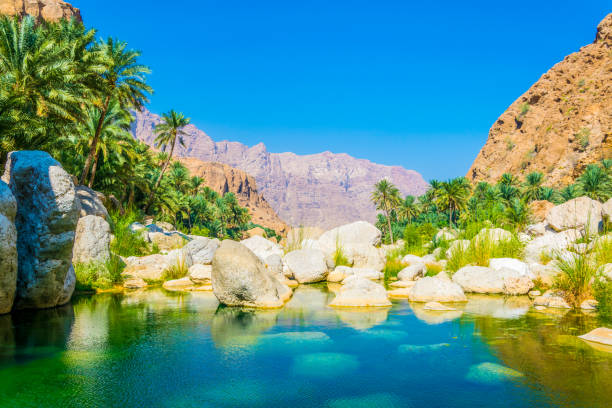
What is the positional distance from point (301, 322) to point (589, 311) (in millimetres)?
5935

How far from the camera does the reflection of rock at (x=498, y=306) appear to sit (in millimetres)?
8617

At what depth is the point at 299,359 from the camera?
18.6ft

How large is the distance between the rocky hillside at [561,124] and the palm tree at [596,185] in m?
25.4

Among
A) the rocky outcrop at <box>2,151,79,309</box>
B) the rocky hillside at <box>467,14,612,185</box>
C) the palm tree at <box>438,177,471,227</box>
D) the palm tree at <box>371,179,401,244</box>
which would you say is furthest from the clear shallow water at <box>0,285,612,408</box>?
the rocky hillside at <box>467,14,612,185</box>

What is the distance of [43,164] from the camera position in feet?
26.6

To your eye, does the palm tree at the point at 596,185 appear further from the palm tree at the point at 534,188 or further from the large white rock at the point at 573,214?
the large white rock at the point at 573,214

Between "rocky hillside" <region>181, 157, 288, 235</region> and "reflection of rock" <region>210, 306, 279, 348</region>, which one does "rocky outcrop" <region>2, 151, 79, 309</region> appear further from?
"rocky hillside" <region>181, 157, 288, 235</region>

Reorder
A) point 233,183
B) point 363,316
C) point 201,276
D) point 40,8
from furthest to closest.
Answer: point 233,183 → point 40,8 → point 201,276 → point 363,316

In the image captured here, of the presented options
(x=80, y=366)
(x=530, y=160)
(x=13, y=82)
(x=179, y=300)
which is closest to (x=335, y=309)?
(x=179, y=300)

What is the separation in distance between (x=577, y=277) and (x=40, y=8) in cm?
Result: 9593

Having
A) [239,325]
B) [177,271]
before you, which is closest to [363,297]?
[239,325]

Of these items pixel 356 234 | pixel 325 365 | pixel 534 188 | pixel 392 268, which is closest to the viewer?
pixel 325 365

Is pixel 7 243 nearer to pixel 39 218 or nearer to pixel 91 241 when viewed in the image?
pixel 39 218

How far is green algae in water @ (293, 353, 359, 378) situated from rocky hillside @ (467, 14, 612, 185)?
227ft
